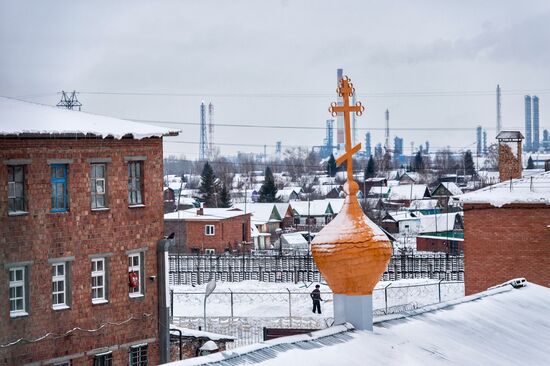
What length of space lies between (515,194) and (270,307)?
1194 centimetres

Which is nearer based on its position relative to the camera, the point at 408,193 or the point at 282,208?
the point at 282,208

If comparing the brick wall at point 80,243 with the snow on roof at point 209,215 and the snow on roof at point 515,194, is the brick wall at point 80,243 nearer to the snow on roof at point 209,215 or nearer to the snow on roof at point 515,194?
the snow on roof at point 515,194

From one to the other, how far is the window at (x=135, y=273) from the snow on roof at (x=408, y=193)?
74.9 metres

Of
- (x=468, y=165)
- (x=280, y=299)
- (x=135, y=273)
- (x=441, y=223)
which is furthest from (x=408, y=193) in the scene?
(x=135, y=273)

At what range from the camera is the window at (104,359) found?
2502 centimetres

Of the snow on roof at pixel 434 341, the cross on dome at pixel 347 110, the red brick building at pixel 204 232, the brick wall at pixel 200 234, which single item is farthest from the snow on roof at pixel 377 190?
the cross on dome at pixel 347 110

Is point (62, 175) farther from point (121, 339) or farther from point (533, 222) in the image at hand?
point (533, 222)

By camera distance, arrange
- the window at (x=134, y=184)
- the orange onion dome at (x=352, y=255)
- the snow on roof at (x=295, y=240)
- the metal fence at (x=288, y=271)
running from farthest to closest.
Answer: the snow on roof at (x=295, y=240) < the metal fence at (x=288, y=271) < the window at (x=134, y=184) < the orange onion dome at (x=352, y=255)

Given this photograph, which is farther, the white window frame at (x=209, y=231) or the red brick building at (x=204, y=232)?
the white window frame at (x=209, y=231)

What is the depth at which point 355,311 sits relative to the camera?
441 inches

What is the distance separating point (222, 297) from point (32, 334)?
650 inches

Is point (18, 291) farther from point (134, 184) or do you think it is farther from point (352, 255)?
point (352, 255)

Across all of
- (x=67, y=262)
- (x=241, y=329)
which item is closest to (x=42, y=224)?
(x=67, y=262)

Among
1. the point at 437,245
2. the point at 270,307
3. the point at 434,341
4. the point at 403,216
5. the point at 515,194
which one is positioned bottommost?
the point at 270,307
